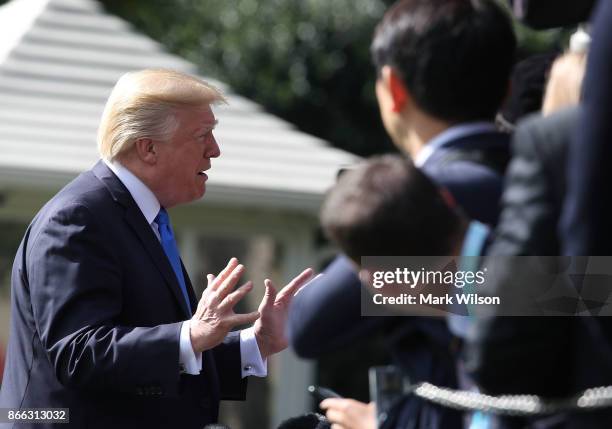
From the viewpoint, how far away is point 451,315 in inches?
96.7

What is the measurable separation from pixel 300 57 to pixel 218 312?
1547 cm

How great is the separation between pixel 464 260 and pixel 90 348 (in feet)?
4.45

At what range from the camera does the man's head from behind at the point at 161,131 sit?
3832 mm

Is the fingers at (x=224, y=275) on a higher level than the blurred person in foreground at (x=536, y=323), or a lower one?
lower

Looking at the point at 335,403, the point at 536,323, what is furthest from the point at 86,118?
the point at 536,323

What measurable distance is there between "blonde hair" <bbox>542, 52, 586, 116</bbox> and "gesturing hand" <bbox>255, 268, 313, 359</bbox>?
1.21m

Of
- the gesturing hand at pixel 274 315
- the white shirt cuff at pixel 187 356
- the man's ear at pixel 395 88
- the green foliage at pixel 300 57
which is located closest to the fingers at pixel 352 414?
the man's ear at pixel 395 88

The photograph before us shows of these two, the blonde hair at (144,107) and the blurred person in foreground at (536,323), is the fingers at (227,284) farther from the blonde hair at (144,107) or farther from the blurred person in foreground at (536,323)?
the blurred person in foreground at (536,323)

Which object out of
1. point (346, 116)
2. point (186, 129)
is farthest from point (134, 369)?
point (346, 116)

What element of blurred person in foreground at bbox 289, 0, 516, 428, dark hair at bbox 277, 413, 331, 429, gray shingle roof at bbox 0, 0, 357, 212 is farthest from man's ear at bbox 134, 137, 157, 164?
gray shingle roof at bbox 0, 0, 357, 212

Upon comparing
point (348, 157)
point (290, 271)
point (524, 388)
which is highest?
point (524, 388)

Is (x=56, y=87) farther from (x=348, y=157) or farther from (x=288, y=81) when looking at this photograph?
(x=288, y=81)

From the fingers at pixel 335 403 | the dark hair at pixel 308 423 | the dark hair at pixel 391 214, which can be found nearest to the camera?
the dark hair at pixel 391 214

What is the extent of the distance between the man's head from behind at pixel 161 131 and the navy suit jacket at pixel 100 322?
0.10 metres
